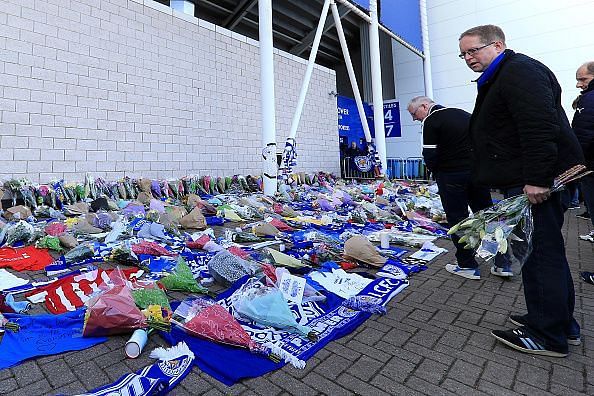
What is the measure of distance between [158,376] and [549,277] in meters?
2.11

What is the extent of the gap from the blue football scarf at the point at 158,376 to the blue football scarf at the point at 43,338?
52cm

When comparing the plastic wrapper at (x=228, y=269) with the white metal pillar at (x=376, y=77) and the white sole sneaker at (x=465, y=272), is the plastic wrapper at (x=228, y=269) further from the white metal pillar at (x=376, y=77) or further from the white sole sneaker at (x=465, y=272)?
the white metal pillar at (x=376, y=77)

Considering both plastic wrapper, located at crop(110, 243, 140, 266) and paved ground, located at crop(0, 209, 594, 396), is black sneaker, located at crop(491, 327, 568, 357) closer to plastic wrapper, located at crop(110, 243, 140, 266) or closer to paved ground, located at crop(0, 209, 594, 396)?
paved ground, located at crop(0, 209, 594, 396)

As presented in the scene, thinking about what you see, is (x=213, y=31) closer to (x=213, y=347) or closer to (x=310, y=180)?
(x=310, y=180)

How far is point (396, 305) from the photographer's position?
2.67 metres

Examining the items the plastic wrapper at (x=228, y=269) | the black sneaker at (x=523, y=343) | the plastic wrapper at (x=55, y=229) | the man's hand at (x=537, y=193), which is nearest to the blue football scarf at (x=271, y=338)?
the plastic wrapper at (x=228, y=269)

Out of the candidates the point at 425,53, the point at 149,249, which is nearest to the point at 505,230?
the point at 149,249

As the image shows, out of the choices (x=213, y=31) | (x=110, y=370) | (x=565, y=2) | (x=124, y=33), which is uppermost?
(x=565, y=2)

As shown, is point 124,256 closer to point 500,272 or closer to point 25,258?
point 25,258

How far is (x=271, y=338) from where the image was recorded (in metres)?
2.08

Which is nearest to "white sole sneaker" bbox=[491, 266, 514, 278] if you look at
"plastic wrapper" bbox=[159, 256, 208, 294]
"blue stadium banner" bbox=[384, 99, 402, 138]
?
"plastic wrapper" bbox=[159, 256, 208, 294]

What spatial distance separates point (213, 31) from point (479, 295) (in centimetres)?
1066

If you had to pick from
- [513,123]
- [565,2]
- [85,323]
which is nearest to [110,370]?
[85,323]

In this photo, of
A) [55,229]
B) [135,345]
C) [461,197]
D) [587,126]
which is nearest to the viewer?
[135,345]
